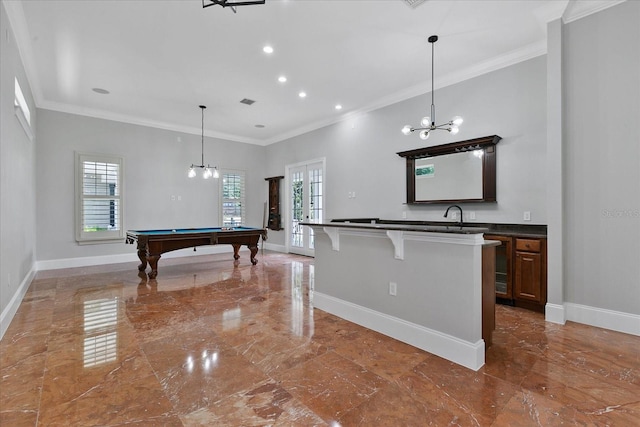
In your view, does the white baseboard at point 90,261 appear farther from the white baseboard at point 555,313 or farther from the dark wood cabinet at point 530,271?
the white baseboard at point 555,313

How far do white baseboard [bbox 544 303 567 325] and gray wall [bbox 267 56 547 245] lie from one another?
3.87ft

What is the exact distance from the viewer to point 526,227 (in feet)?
12.7

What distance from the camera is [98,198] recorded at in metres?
6.29

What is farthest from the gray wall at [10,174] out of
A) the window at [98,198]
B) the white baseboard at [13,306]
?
the window at [98,198]

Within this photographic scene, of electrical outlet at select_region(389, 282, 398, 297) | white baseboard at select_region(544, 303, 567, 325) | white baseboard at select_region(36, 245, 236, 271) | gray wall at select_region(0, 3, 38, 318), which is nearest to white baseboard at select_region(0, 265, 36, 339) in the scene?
gray wall at select_region(0, 3, 38, 318)

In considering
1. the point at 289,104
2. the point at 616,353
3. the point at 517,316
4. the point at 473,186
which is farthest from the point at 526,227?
the point at 289,104

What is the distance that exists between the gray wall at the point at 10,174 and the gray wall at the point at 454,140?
5015 mm

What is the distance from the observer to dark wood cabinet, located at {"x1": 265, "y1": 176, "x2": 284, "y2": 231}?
831 centimetres

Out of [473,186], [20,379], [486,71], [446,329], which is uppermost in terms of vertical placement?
[486,71]

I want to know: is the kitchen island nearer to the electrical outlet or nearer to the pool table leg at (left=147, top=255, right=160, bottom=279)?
the electrical outlet

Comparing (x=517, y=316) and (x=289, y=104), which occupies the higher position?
(x=289, y=104)

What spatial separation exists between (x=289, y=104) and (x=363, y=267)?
408cm

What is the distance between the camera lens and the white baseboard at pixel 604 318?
286 cm

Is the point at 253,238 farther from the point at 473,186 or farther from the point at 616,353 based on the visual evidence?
the point at 616,353
